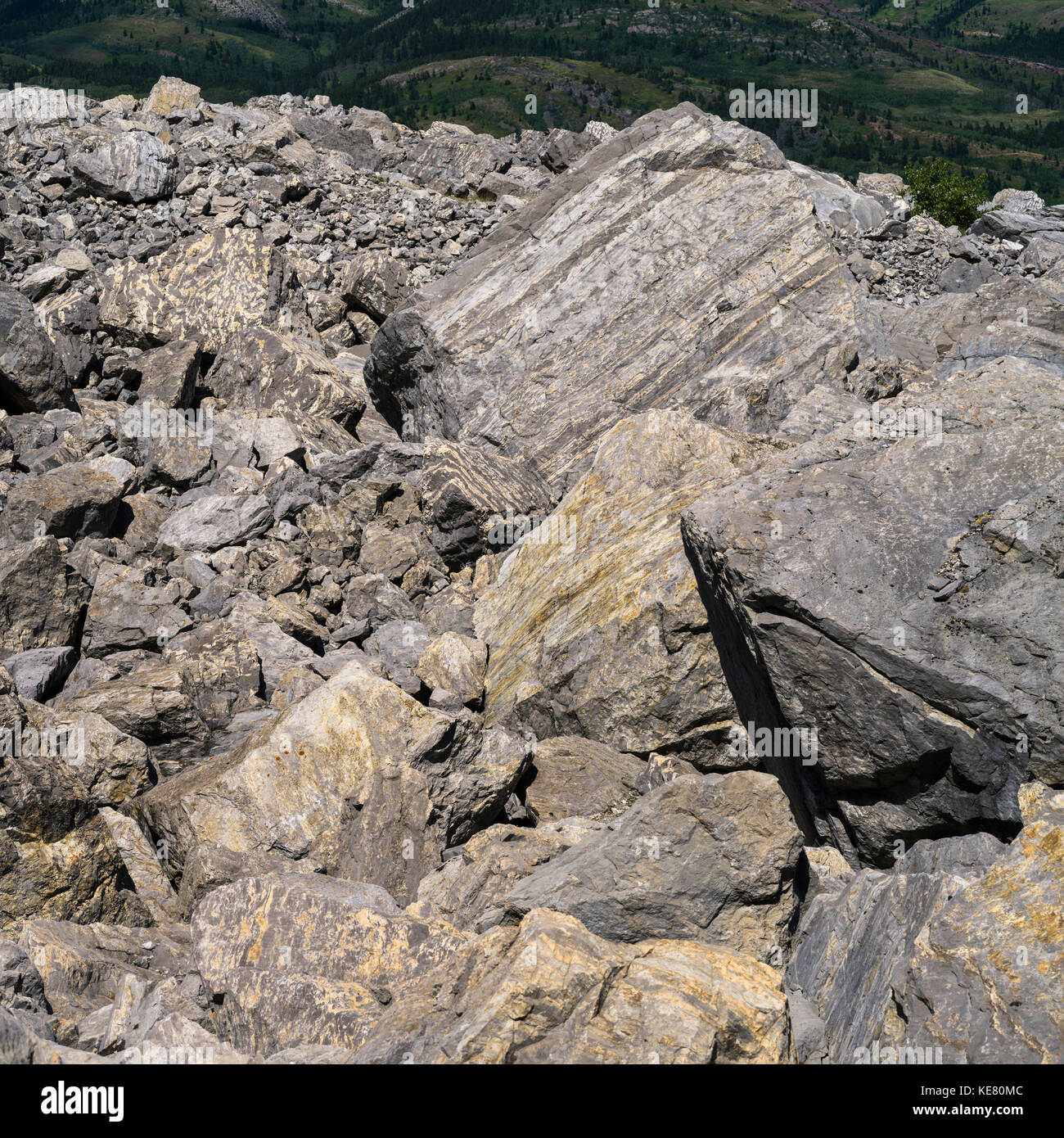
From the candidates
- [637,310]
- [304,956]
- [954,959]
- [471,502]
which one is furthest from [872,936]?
[637,310]

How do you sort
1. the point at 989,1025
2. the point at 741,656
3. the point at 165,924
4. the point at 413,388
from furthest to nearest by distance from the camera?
the point at 413,388, the point at 741,656, the point at 165,924, the point at 989,1025

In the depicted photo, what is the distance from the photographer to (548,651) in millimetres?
14070

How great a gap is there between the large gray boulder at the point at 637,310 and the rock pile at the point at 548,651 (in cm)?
9

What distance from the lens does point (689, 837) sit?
9.23 m

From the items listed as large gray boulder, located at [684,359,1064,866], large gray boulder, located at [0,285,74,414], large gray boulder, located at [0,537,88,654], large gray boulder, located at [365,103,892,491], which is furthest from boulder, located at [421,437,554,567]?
large gray boulder, located at [0,285,74,414]

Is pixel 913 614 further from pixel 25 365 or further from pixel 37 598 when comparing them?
pixel 25 365

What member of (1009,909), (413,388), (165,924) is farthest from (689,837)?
(413,388)

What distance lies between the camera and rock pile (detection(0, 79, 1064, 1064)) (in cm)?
796

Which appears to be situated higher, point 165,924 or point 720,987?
point 720,987

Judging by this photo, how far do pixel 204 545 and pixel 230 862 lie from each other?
7360 mm

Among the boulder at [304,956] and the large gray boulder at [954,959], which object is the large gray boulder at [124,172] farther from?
the large gray boulder at [954,959]

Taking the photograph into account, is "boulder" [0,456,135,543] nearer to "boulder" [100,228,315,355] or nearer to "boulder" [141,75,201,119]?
"boulder" [100,228,315,355]
